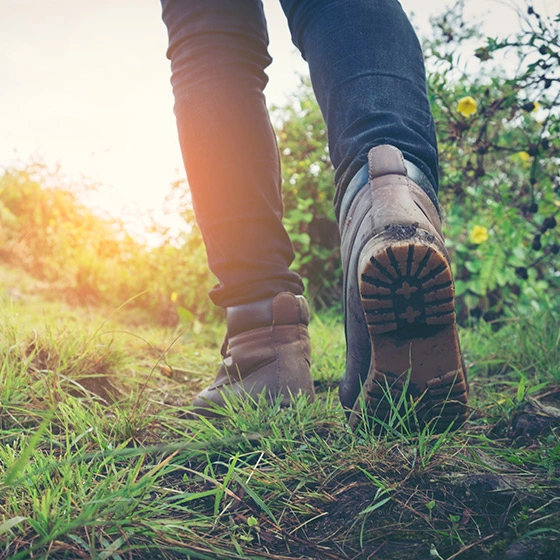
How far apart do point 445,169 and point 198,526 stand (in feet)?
5.55

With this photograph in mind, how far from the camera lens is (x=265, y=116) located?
127cm

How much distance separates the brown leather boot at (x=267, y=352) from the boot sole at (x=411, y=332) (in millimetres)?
276

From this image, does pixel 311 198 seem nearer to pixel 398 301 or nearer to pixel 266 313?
pixel 266 313

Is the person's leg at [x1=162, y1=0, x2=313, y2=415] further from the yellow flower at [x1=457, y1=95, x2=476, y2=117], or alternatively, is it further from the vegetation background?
the yellow flower at [x1=457, y1=95, x2=476, y2=117]

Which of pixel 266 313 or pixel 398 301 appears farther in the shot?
pixel 266 313

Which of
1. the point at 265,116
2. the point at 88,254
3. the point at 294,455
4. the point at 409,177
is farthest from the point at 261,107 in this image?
the point at 88,254

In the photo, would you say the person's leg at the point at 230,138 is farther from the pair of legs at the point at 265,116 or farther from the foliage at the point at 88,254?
the foliage at the point at 88,254

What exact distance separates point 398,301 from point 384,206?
6.4 inches

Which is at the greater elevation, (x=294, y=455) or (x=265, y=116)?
(x=265, y=116)

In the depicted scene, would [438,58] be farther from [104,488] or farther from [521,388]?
[104,488]

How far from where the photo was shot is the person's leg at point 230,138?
1.20m

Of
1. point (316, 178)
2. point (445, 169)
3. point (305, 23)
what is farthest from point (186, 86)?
point (316, 178)

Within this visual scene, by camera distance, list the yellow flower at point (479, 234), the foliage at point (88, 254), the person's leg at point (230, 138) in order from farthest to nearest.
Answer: the foliage at point (88, 254), the yellow flower at point (479, 234), the person's leg at point (230, 138)

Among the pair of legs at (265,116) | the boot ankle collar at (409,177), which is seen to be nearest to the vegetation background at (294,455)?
the pair of legs at (265,116)
